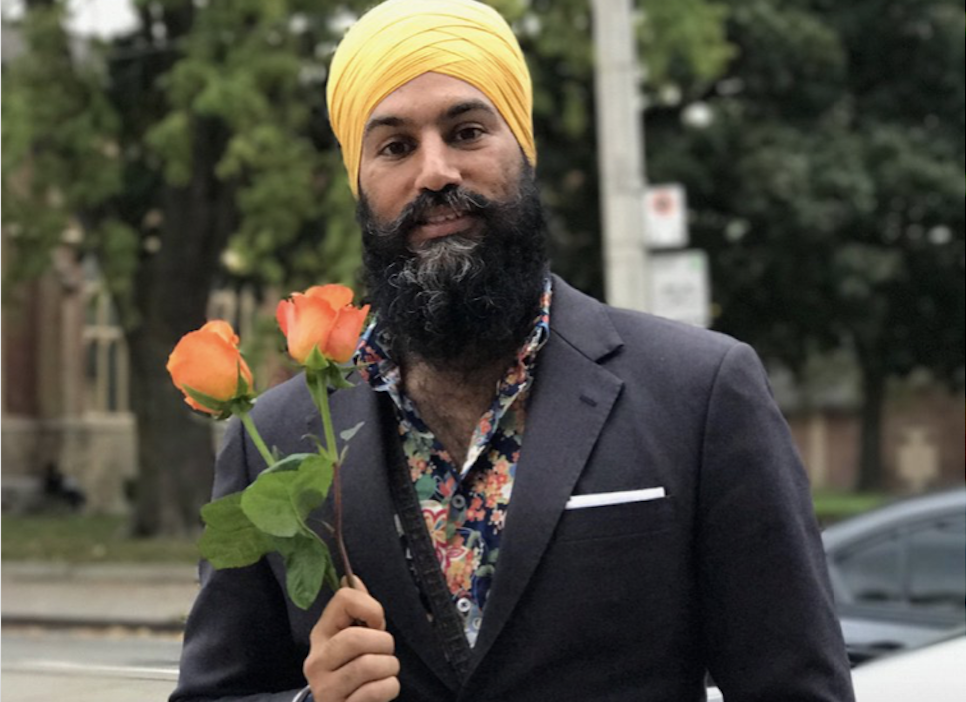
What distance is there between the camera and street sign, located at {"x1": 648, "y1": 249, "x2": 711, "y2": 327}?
11438 mm

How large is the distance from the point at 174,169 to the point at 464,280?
15.4 metres

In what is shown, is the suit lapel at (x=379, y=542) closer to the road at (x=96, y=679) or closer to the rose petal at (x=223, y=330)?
the rose petal at (x=223, y=330)

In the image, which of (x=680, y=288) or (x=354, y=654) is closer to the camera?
(x=354, y=654)

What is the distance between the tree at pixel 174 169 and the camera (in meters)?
17.0

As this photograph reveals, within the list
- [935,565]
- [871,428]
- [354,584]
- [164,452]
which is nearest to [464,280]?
[354,584]

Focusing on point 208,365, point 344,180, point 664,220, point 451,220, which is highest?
point 344,180

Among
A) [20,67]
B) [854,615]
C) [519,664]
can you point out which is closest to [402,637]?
[519,664]

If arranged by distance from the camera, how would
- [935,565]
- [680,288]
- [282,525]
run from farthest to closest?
1. [680,288]
2. [935,565]
3. [282,525]

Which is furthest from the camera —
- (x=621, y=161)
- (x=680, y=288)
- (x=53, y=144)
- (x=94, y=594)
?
(x=53, y=144)

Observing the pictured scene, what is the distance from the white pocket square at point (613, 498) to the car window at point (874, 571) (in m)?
4.58

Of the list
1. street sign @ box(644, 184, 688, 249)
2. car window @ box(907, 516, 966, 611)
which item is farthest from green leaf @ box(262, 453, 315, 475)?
street sign @ box(644, 184, 688, 249)

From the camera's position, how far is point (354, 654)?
1.81 m

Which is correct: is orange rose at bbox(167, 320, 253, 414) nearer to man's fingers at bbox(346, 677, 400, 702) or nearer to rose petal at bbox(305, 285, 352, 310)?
rose petal at bbox(305, 285, 352, 310)

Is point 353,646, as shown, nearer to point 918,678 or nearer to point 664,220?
point 918,678
